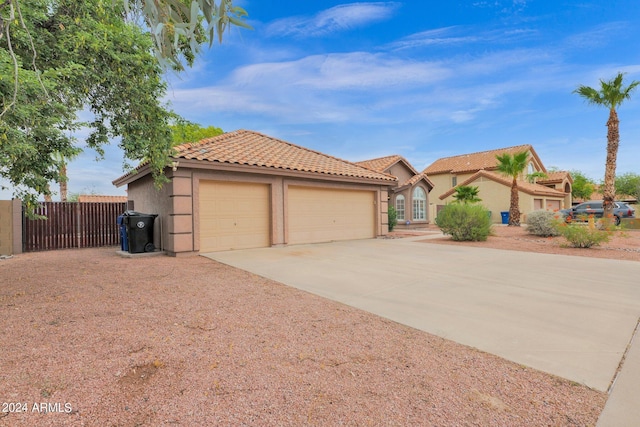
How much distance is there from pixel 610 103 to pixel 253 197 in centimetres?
2173

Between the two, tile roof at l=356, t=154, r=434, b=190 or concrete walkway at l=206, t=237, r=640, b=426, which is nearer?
concrete walkway at l=206, t=237, r=640, b=426

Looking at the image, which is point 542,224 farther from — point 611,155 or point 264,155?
point 264,155

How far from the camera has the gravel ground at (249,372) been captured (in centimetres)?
218

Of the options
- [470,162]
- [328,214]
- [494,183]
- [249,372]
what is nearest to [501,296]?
[249,372]

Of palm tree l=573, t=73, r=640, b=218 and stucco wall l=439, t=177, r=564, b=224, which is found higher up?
palm tree l=573, t=73, r=640, b=218

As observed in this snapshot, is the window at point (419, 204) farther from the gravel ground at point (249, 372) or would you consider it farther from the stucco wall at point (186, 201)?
the gravel ground at point (249, 372)

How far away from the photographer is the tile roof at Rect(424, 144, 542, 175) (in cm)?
3388

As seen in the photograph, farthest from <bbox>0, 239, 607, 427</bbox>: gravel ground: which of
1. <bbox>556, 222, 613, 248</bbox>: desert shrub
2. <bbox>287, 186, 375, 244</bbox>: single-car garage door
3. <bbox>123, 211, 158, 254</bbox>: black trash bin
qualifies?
<bbox>556, 222, 613, 248</bbox>: desert shrub

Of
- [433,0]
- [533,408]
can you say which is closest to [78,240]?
[533,408]

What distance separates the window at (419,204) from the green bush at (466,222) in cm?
1046

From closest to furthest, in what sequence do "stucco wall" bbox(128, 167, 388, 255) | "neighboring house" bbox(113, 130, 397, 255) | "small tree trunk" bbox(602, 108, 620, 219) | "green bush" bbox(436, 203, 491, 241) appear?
"stucco wall" bbox(128, 167, 388, 255) < "neighboring house" bbox(113, 130, 397, 255) < "green bush" bbox(436, 203, 491, 241) < "small tree trunk" bbox(602, 108, 620, 219)

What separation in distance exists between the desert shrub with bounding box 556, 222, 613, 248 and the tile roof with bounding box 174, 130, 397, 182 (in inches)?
298

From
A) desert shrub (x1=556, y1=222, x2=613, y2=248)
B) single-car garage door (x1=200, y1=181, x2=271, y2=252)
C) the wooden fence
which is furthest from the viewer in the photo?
the wooden fence

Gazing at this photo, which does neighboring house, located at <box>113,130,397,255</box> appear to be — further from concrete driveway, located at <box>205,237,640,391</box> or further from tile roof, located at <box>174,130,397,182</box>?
concrete driveway, located at <box>205,237,640,391</box>
